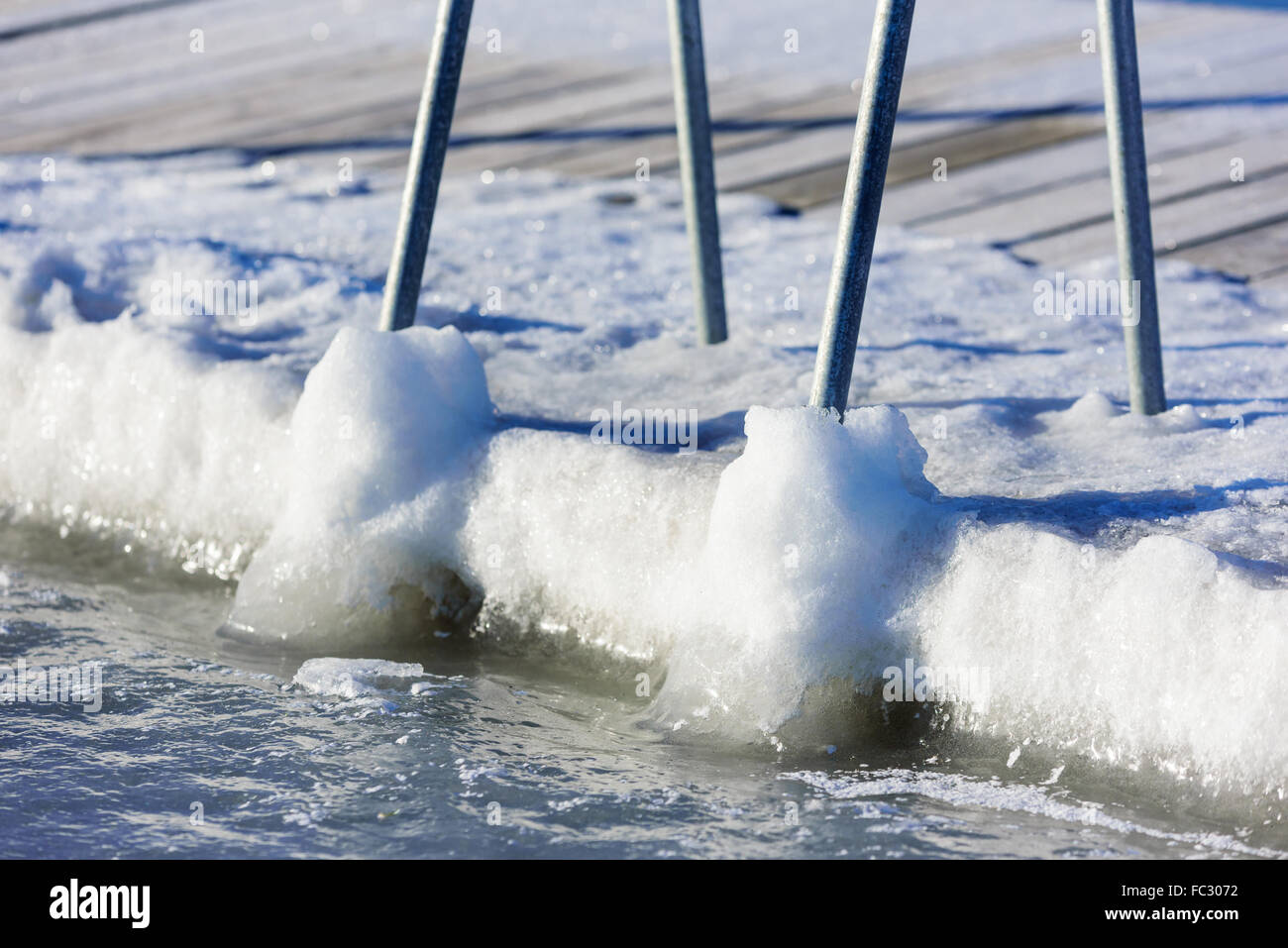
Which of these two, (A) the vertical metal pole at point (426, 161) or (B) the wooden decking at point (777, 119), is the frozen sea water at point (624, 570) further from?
(B) the wooden decking at point (777, 119)

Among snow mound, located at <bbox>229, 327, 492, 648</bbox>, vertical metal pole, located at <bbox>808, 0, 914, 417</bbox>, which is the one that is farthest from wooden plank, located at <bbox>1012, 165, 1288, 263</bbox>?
snow mound, located at <bbox>229, 327, 492, 648</bbox>

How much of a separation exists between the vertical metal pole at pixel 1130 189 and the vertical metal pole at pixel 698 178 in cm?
80

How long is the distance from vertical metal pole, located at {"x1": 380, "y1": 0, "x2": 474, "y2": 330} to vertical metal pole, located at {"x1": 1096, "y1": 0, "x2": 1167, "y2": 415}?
1073 mm

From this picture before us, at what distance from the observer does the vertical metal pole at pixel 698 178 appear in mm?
3049

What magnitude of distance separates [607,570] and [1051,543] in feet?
2.27

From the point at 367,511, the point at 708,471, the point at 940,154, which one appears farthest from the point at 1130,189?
the point at 940,154

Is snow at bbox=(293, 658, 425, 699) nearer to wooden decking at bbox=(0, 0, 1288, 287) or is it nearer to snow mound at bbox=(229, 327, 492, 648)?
snow mound at bbox=(229, 327, 492, 648)

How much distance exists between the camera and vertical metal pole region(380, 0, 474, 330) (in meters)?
2.75

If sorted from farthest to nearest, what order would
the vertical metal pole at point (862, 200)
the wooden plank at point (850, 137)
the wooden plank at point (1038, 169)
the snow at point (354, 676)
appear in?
1. the wooden plank at point (850, 137)
2. the wooden plank at point (1038, 169)
3. the snow at point (354, 676)
4. the vertical metal pole at point (862, 200)

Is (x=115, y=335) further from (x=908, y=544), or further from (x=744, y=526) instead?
(x=908, y=544)

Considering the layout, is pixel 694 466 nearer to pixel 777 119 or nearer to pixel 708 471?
pixel 708 471

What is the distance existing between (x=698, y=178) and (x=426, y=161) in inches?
23.4

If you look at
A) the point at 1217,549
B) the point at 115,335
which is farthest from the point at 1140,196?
the point at 115,335

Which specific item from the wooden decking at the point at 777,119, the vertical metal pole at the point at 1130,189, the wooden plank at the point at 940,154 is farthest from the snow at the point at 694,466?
the wooden decking at the point at 777,119
